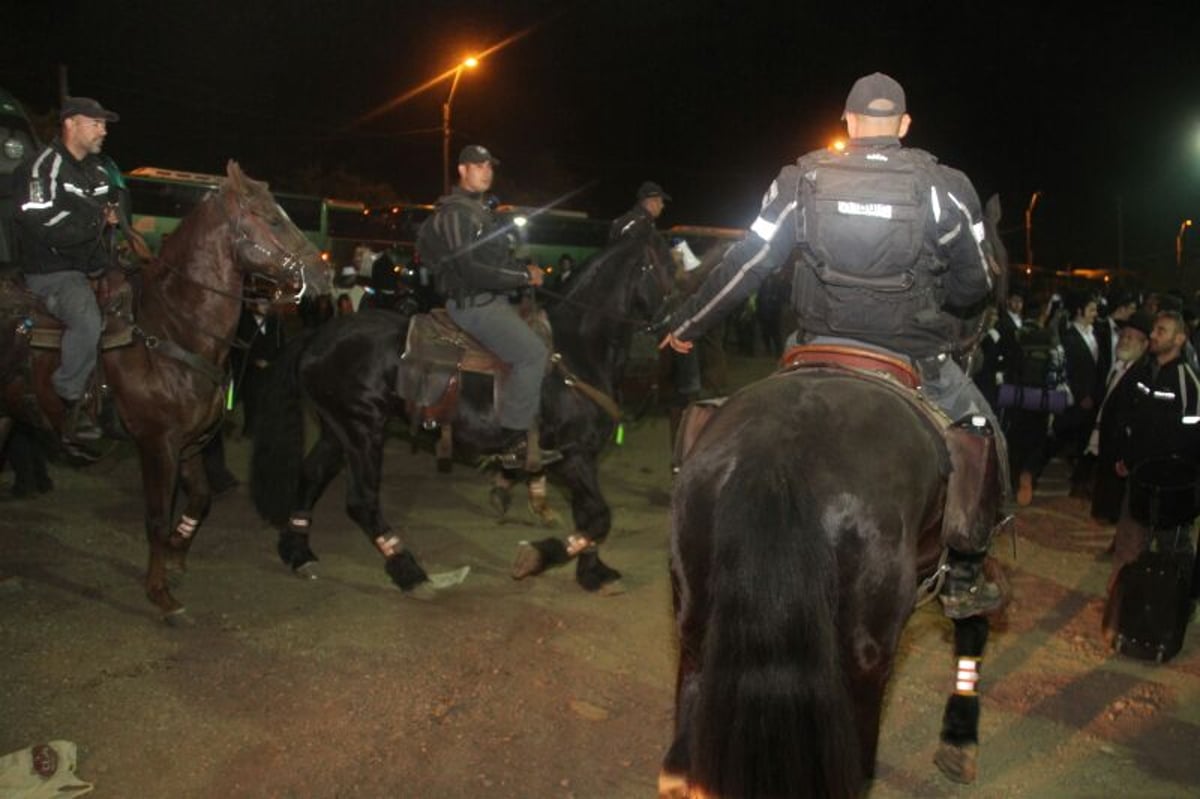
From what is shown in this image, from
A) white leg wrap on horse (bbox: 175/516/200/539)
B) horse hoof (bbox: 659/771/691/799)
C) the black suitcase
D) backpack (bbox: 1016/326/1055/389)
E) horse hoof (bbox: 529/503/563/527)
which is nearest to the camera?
horse hoof (bbox: 659/771/691/799)

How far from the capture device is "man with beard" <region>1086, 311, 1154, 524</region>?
7.41 meters

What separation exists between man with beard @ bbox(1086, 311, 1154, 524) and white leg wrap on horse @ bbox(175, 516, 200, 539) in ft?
21.7

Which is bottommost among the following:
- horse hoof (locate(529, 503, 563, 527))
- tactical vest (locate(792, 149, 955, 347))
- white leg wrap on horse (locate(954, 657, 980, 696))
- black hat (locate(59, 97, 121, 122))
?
horse hoof (locate(529, 503, 563, 527))

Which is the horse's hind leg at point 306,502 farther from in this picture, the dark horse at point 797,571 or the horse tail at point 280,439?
A: the dark horse at point 797,571

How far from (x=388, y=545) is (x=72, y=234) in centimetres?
291

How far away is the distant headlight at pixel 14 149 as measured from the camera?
10.9 m

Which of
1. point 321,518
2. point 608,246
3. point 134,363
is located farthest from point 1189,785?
point 321,518

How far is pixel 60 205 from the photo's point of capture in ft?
20.8

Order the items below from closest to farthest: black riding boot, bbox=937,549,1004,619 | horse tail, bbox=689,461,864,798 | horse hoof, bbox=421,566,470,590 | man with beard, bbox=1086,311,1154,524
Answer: horse tail, bbox=689,461,864,798
black riding boot, bbox=937,549,1004,619
horse hoof, bbox=421,566,470,590
man with beard, bbox=1086,311,1154,524

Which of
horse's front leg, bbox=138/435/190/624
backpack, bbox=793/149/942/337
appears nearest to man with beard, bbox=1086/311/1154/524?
backpack, bbox=793/149/942/337

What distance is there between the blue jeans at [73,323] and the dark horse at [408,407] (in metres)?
1.30

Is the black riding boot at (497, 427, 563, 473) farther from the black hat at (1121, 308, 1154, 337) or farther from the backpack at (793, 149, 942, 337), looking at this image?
the black hat at (1121, 308, 1154, 337)

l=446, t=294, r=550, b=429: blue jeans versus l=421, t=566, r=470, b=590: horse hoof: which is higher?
l=446, t=294, r=550, b=429: blue jeans

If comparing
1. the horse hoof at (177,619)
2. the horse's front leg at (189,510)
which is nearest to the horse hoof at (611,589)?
the horse hoof at (177,619)
